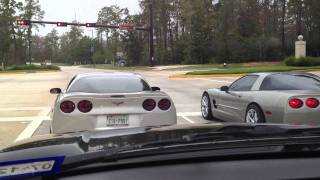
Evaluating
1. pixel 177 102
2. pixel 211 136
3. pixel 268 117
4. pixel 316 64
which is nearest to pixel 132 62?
pixel 316 64

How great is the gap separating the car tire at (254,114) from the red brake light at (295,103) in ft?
2.00

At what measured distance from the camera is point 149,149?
223cm

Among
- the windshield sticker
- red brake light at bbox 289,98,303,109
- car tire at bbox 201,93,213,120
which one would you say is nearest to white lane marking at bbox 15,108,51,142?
car tire at bbox 201,93,213,120

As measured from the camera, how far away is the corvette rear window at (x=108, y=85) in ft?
29.7

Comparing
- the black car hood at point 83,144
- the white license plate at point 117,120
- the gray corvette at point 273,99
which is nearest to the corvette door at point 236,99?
the gray corvette at point 273,99

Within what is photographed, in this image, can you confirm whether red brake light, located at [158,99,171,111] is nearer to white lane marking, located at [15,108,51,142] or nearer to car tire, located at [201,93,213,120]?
white lane marking, located at [15,108,51,142]

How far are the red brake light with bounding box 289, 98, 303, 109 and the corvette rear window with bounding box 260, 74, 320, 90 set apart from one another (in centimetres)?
52

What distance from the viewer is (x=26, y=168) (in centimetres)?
223

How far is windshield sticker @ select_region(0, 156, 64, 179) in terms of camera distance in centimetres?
215

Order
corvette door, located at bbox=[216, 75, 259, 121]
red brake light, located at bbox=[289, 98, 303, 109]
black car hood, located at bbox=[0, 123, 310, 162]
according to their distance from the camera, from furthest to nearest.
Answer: corvette door, located at bbox=[216, 75, 259, 121] → red brake light, located at bbox=[289, 98, 303, 109] → black car hood, located at bbox=[0, 123, 310, 162]

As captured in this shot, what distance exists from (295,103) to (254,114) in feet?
3.40

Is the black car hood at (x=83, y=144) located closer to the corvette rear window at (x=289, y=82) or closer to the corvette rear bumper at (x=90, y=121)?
the corvette rear bumper at (x=90, y=121)

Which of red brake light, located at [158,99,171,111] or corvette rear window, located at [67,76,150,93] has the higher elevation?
corvette rear window, located at [67,76,150,93]

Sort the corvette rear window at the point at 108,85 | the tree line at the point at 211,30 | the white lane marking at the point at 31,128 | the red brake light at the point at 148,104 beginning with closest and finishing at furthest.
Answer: the red brake light at the point at 148,104 < the corvette rear window at the point at 108,85 < the white lane marking at the point at 31,128 < the tree line at the point at 211,30
